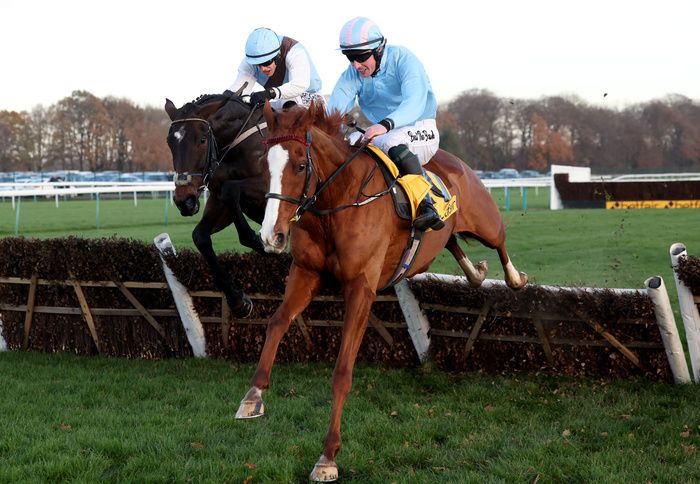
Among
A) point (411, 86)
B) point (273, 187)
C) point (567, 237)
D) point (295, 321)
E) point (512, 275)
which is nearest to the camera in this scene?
point (273, 187)

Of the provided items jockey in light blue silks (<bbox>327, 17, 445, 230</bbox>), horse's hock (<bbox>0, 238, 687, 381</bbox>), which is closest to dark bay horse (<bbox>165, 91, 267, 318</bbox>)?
horse's hock (<bbox>0, 238, 687, 381</bbox>)

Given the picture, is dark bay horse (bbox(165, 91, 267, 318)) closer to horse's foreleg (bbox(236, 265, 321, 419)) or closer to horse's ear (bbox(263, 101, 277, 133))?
horse's foreleg (bbox(236, 265, 321, 419))

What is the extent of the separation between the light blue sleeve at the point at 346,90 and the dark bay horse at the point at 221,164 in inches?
26.6

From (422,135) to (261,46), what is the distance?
1.29 meters

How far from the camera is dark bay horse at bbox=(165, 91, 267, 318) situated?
5.11 m

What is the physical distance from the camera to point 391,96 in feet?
16.2

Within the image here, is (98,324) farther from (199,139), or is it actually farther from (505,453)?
(505,453)

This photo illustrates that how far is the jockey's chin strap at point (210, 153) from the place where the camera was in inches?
198

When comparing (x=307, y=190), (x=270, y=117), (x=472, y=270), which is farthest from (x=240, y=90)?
(x=307, y=190)

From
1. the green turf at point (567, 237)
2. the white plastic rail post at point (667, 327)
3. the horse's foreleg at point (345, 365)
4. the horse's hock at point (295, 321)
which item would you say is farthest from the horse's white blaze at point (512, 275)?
the horse's foreleg at point (345, 365)

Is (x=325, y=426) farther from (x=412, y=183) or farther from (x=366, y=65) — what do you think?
(x=366, y=65)

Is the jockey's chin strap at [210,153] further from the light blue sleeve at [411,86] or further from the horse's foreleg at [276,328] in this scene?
the horse's foreleg at [276,328]

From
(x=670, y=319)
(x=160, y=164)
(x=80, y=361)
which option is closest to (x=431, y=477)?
(x=670, y=319)

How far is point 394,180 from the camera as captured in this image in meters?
4.32
